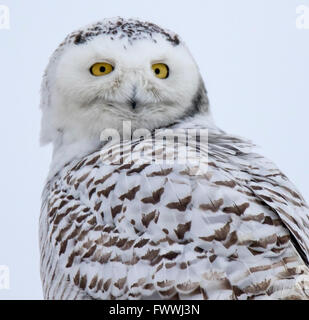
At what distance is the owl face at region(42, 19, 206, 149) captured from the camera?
12.8 feet

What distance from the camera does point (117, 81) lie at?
3.89m

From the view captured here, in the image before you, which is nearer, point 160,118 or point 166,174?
point 166,174

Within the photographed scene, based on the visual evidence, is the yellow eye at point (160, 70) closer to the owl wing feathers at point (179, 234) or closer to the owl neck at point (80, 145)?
the owl neck at point (80, 145)

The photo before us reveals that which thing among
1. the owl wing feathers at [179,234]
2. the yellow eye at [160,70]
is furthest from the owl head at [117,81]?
the owl wing feathers at [179,234]

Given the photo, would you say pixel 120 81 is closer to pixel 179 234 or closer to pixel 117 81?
pixel 117 81

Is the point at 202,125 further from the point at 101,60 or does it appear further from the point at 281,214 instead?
the point at 281,214

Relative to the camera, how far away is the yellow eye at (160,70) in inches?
157

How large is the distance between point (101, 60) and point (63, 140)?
21.9 inches

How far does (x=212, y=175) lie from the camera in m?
3.23

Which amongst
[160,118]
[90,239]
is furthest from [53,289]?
[160,118]

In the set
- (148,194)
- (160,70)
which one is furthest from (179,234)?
(160,70)

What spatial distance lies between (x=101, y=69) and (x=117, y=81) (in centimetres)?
14

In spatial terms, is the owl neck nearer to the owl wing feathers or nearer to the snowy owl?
the snowy owl
